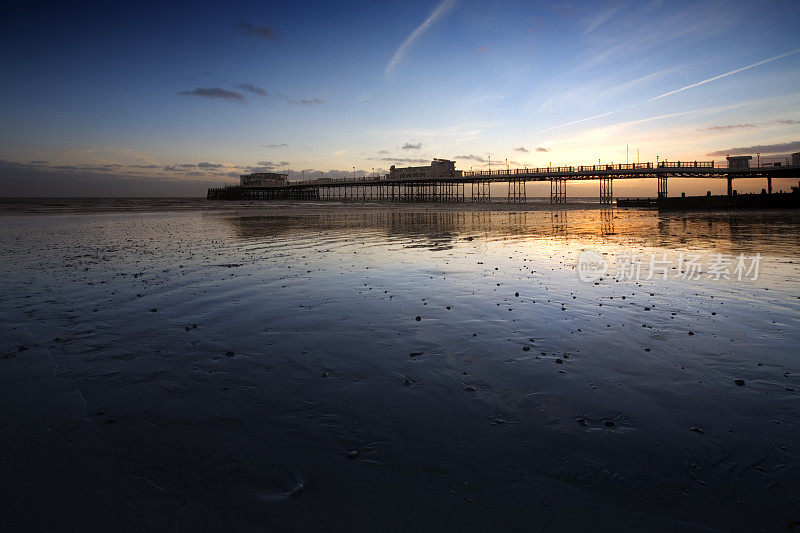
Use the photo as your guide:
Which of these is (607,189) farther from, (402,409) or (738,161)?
(402,409)

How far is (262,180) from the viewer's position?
7402 inches

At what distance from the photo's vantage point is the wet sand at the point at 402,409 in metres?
3.06

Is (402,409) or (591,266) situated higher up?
(591,266)

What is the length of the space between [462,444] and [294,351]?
10.7 feet

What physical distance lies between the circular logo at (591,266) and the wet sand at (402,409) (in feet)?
6.27

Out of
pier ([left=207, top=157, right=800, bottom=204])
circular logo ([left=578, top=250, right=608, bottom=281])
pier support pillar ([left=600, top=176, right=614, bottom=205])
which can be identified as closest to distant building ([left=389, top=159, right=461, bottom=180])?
pier ([left=207, top=157, right=800, bottom=204])

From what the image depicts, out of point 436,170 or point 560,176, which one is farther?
point 436,170

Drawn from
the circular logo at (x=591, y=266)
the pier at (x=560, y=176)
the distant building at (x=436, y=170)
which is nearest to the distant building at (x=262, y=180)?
the pier at (x=560, y=176)

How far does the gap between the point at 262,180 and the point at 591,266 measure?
191958 millimetres

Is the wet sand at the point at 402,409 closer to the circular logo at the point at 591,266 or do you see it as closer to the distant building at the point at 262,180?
the circular logo at the point at 591,266

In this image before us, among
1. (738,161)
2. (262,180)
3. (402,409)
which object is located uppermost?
(262,180)

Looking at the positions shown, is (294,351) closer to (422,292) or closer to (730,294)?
(422,292)

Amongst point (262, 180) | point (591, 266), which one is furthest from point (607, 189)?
point (262, 180)

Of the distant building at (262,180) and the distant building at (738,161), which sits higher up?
the distant building at (262,180)
